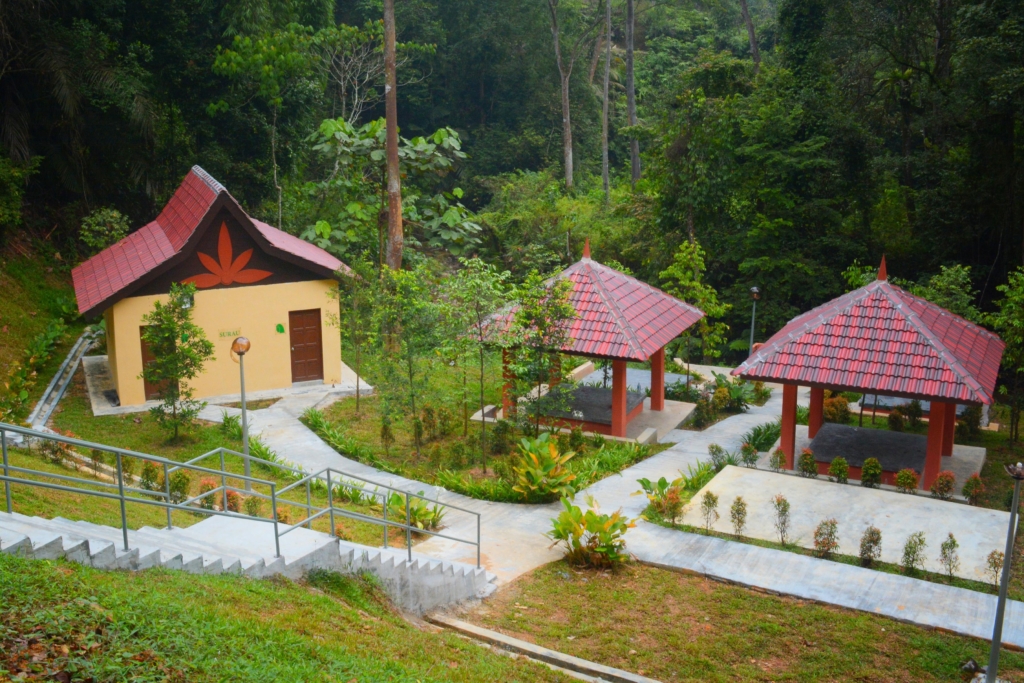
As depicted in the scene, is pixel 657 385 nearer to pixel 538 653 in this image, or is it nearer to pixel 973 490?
pixel 973 490

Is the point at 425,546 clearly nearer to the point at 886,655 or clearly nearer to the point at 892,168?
the point at 886,655

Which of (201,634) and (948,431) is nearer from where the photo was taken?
(201,634)

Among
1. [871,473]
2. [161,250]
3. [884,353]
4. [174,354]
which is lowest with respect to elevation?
[871,473]

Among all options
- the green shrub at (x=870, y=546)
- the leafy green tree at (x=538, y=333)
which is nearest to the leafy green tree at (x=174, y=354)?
the leafy green tree at (x=538, y=333)

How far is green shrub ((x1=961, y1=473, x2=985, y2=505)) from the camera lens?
15773mm

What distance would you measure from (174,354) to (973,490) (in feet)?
51.2

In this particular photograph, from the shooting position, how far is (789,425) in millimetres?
18062

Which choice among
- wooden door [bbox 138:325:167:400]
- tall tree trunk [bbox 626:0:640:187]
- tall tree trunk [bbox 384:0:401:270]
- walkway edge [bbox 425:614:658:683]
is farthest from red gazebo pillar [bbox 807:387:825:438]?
tall tree trunk [bbox 626:0:640:187]

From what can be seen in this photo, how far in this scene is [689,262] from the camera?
25.8 m

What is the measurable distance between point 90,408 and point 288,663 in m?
15.6

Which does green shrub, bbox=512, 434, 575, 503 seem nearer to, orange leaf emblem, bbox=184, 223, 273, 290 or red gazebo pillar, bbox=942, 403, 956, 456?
red gazebo pillar, bbox=942, 403, 956, 456

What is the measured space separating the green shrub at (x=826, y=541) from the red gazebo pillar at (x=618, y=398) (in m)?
6.67

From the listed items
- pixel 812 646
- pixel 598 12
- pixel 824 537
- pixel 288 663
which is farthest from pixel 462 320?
pixel 598 12

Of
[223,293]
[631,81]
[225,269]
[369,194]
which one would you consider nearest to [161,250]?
[225,269]
